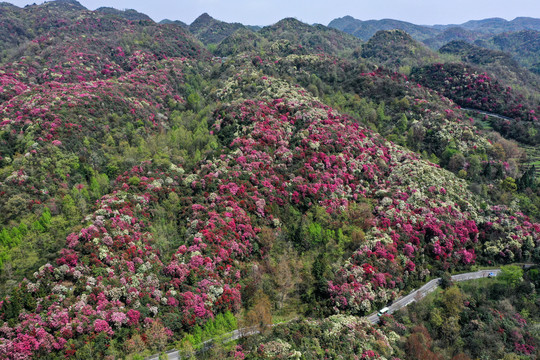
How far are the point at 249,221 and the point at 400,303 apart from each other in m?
36.7

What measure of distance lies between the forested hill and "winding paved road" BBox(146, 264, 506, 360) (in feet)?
4.02

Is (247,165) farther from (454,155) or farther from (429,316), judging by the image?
(454,155)

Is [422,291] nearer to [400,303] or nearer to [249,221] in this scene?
[400,303]

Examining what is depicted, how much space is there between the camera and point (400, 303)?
63.1 m

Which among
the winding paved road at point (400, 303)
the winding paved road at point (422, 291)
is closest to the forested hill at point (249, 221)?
the winding paved road at point (400, 303)

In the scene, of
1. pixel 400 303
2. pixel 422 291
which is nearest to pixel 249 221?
pixel 400 303

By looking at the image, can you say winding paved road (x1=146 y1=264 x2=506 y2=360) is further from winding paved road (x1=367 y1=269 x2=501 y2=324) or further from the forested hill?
the forested hill

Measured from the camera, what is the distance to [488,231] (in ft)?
258

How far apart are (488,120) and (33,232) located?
180243mm

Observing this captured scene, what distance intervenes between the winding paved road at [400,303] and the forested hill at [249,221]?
1.23 m

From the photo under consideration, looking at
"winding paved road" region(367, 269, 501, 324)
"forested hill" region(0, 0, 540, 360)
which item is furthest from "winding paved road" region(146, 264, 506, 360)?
"forested hill" region(0, 0, 540, 360)

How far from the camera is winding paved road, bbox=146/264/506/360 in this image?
45353 mm

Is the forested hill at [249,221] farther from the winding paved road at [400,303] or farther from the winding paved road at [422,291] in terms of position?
the winding paved road at [422,291]

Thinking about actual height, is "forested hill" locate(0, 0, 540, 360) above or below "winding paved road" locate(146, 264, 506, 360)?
above
